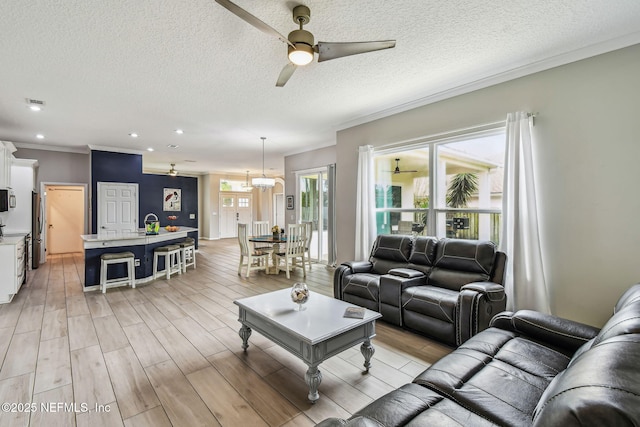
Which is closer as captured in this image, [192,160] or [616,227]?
[616,227]

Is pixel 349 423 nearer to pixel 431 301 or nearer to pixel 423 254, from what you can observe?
pixel 431 301

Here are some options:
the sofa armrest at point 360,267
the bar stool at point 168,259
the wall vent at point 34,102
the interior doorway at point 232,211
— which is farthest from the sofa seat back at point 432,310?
the interior doorway at point 232,211

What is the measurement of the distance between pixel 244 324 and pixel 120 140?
18.5 ft

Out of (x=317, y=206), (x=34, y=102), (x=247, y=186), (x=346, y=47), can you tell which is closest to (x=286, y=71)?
(x=346, y=47)

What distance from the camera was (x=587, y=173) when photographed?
2.79 meters

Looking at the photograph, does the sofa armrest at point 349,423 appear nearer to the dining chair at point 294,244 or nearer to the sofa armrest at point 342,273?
the sofa armrest at point 342,273

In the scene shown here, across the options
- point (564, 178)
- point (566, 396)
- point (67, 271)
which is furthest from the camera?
point (67, 271)

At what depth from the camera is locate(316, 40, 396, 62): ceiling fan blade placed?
2146 millimetres

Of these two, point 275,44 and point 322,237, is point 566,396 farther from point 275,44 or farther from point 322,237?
point 322,237

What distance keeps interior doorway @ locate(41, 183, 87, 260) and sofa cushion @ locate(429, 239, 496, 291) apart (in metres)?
9.26

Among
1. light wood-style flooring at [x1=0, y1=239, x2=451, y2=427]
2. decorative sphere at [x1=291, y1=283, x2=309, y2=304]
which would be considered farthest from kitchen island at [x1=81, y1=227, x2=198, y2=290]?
decorative sphere at [x1=291, y1=283, x2=309, y2=304]

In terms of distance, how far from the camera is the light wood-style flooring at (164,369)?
197 centimetres

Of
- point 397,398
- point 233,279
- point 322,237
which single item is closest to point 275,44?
point 397,398

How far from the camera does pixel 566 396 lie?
2.86 ft
